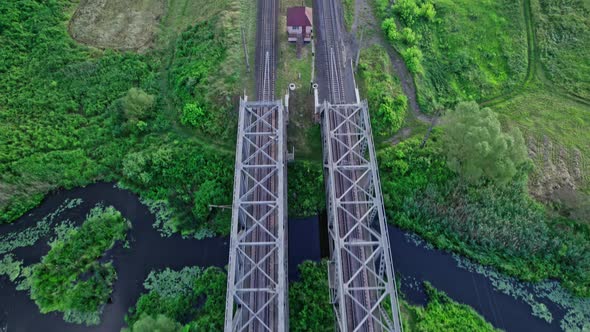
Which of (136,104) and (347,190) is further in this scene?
(136,104)

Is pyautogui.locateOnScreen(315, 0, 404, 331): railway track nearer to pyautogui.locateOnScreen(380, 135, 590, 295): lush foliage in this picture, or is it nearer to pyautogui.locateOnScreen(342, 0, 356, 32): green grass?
pyautogui.locateOnScreen(342, 0, 356, 32): green grass

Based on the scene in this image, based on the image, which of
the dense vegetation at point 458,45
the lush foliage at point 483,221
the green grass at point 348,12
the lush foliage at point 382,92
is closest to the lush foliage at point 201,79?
the lush foliage at point 382,92

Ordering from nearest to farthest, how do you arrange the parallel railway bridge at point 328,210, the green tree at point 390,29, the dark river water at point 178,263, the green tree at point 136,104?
1. the parallel railway bridge at point 328,210
2. the dark river water at point 178,263
3. the green tree at point 136,104
4. the green tree at point 390,29

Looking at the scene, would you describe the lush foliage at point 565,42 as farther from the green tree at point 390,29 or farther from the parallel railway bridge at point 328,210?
the parallel railway bridge at point 328,210

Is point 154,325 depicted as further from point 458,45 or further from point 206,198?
point 458,45

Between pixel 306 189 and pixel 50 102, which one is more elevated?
pixel 50 102

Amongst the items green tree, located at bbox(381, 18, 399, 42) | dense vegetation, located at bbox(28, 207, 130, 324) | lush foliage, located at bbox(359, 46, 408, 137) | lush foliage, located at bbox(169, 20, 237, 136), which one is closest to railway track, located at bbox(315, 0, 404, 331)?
lush foliage, located at bbox(359, 46, 408, 137)

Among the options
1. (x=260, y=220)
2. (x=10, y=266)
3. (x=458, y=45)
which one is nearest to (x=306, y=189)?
(x=260, y=220)

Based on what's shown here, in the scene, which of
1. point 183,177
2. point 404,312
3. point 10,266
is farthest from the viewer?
point 183,177
